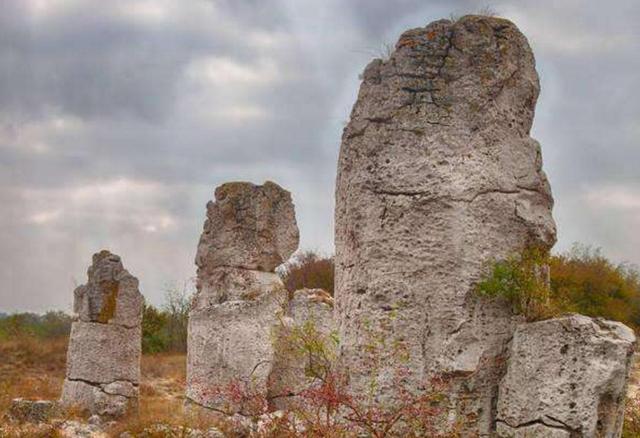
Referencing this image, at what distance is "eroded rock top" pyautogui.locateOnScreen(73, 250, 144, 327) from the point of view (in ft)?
46.9

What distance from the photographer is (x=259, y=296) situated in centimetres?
1162

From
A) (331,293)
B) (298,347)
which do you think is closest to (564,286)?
(331,293)

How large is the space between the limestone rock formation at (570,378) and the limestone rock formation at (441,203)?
0.98 ft

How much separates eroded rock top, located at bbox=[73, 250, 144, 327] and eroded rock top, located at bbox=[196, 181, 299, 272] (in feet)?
8.69

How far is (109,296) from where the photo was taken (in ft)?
47.3

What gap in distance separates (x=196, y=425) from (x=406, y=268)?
19.1 ft

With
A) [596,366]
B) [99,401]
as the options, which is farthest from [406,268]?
[99,401]

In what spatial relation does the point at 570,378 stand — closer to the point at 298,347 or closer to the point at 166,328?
the point at 298,347

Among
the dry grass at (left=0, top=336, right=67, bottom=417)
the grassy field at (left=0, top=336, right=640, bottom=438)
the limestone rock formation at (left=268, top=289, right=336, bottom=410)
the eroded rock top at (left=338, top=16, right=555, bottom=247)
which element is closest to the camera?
the eroded rock top at (left=338, top=16, right=555, bottom=247)

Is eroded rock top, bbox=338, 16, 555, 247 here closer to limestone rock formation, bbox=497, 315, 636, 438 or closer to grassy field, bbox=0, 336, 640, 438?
limestone rock formation, bbox=497, 315, 636, 438

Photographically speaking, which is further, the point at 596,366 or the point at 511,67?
the point at 511,67

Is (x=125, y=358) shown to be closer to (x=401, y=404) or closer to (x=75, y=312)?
(x=75, y=312)

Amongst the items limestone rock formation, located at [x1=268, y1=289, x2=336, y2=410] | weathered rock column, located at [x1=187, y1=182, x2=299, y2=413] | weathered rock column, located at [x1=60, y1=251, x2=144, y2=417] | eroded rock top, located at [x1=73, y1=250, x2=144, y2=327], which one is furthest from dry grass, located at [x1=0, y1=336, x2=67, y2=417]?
weathered rock column, located at [x1=187, y1=182, x2=299, y2=413]

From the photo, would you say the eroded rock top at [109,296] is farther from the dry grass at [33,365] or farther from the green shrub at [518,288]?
the green shrub at [518,288]
